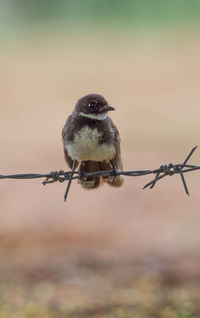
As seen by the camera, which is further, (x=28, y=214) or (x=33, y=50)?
(x=33, y=50)

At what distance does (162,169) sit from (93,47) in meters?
25.8

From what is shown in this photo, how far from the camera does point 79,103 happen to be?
17.4 feet

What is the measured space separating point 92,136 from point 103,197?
5.58 meters

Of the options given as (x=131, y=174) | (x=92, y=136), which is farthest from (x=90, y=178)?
(x=131, y=174)

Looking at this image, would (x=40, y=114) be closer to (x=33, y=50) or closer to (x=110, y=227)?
(x=110, y=227)

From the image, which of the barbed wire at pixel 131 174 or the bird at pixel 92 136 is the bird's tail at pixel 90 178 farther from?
the barbed wire at pixel 131 174

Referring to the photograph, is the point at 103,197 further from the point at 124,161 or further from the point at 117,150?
the point at 117,150

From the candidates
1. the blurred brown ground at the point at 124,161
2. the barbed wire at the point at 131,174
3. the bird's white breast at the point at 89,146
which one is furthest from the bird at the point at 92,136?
the blurred brown ground at the point at 124,161

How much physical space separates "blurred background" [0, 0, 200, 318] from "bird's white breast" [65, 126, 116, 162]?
1.57m

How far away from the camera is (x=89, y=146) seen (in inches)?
204

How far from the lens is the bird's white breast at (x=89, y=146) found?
5.20m

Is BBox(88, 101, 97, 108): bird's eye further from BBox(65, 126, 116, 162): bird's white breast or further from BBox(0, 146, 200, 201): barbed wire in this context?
BBox(0, 146, 200, 201): barbed wire

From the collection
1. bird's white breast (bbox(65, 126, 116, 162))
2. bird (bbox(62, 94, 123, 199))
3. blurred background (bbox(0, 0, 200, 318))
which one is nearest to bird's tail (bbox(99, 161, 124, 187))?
bird (bbox(62, 94, 123, 199))

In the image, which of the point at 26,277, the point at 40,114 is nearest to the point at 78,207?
the point at 26,277
